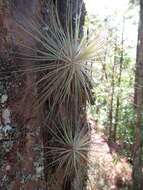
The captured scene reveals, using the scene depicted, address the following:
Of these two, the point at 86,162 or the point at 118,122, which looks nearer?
the point at 86,162

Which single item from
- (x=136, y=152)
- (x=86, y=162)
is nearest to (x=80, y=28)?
(x=86, y=162)

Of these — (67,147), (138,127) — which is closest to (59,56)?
(67,147)

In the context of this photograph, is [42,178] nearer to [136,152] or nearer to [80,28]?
[80,28]

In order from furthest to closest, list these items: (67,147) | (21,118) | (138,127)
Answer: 1. (138,127)
2. (67,147)
3. (21,118)

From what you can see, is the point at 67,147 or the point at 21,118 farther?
the point at 67,147

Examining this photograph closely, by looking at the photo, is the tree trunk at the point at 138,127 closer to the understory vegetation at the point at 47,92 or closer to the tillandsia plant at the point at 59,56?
the understory vegetation at the point at 47,92

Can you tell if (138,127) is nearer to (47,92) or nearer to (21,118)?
(47,92)

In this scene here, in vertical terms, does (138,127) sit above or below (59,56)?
below

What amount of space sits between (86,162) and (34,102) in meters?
0.45

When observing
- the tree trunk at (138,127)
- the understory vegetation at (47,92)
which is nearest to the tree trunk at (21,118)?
the understory vegetation at (47,92)

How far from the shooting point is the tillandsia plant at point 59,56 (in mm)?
1372

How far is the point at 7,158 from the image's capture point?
1256 millimetres

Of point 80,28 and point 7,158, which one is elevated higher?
point 80,28

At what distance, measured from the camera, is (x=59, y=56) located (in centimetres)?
137
